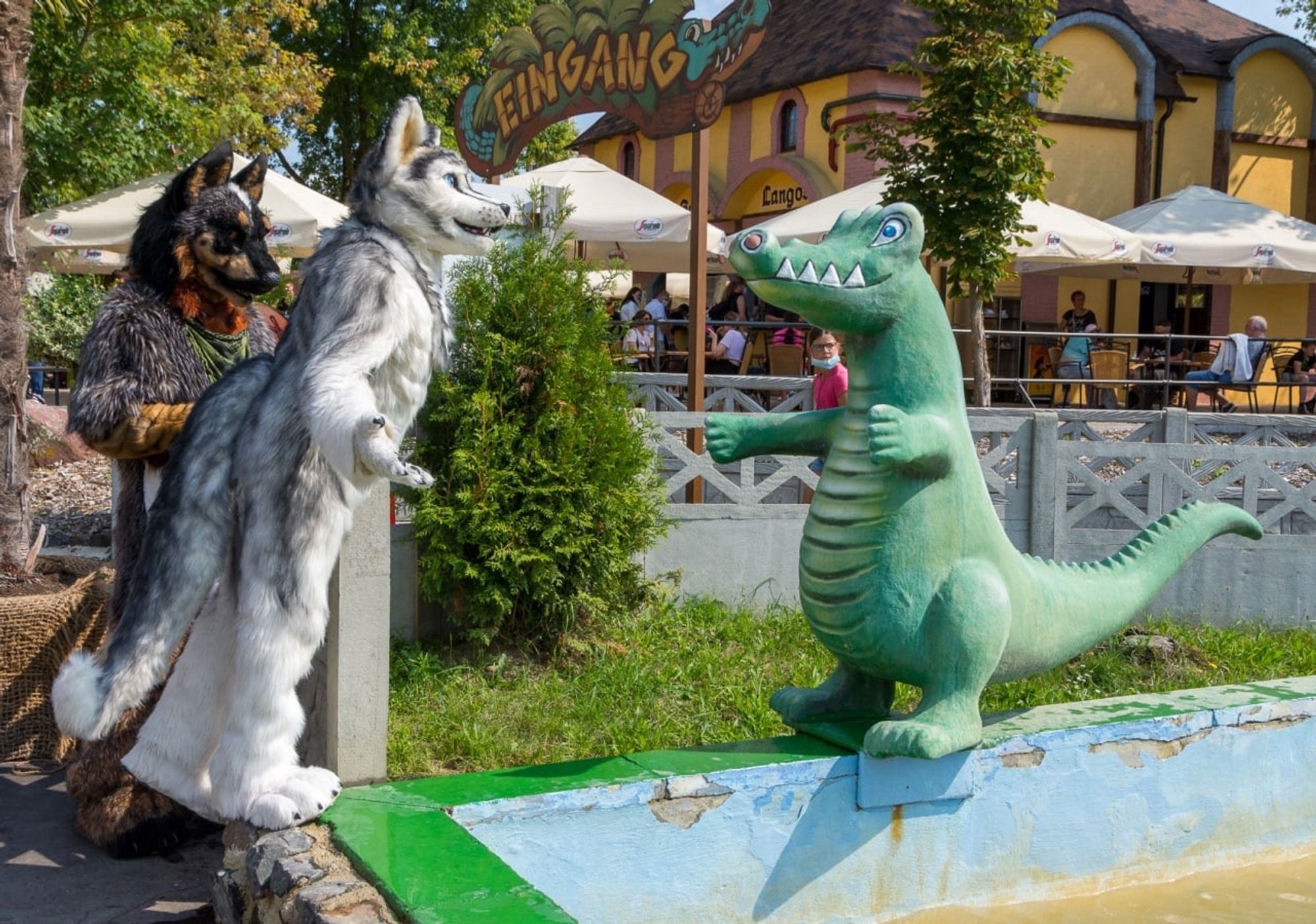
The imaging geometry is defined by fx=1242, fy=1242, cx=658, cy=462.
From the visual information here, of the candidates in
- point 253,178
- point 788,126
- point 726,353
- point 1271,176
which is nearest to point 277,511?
point 253,178

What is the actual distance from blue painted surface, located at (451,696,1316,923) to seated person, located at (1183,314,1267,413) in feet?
30.3

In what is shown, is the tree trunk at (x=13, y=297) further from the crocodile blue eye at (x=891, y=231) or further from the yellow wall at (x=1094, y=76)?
the yellow wall at (x=1094, y=76)

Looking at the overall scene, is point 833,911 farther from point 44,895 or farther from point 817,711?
point 44,895

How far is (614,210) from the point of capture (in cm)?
1188

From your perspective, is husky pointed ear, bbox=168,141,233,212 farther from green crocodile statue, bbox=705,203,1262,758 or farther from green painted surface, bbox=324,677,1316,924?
green painted surface, bbox=324,677,1316,924

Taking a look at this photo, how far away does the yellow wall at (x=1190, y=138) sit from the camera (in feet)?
64.6

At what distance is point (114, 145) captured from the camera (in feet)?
44.5

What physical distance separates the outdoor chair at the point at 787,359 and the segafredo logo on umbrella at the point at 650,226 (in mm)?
1735

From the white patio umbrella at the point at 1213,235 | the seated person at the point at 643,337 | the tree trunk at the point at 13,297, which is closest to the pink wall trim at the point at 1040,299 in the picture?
the white patio umbrella at the point at 1213,235

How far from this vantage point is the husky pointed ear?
3.57 m

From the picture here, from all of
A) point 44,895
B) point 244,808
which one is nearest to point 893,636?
point 244,808

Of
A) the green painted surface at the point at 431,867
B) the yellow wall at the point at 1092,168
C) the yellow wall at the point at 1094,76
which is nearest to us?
the green painted surface at the point at 431,867

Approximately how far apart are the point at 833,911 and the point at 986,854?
49 centimetres

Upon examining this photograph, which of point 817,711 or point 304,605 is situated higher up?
point 304,605
